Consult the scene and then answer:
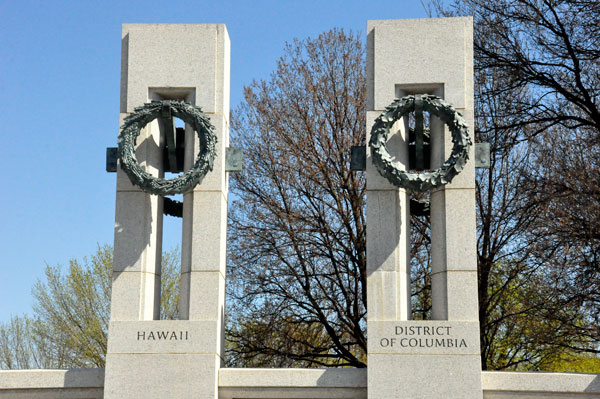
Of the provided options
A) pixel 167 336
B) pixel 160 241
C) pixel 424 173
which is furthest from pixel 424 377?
pixel 160 241

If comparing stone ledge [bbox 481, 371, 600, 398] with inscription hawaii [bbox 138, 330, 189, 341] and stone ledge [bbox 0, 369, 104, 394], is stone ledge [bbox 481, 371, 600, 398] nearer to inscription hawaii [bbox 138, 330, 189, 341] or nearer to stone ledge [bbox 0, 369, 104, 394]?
inscription hawaii [bbox 138, 330, 189, 341]

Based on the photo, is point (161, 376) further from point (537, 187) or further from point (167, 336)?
point (537, 187)

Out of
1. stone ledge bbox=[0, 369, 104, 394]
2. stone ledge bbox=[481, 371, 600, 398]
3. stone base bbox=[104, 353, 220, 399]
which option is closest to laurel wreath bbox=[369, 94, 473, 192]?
stone ledge bbox=[481, 371, 600, 398]

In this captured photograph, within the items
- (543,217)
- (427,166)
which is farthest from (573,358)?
(427,166)

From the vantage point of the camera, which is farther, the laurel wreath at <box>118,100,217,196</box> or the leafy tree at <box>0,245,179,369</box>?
the leafy tree at <box>0,245,179,369</box>

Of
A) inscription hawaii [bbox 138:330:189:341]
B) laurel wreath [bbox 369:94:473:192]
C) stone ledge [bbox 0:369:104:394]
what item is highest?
laurel wreath [bbox 369:94:473:192]

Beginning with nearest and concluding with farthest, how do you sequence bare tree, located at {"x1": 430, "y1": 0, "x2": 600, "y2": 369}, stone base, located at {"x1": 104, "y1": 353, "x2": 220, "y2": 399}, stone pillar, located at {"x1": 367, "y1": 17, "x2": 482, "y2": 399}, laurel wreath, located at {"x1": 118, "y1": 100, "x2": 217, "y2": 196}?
stone pillar, located at {"x1": 367, "y1": 17, "x2": 482, "y2": 399}
stone base, located at {"x1": 104, "y1": 353, "x2": 220, "y2": 399}
laurel wreath, located at {"x1": 118, "y1": 100, "x2": 217, "y2": 196}
bare tree, located at {"x1": 430, "y1": 0, "x2": 600, "y2": 369}

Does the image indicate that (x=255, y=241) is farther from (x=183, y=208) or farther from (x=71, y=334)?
(x=183, y=208)

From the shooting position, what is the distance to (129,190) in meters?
15.4

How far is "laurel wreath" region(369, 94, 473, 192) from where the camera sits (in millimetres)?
14617

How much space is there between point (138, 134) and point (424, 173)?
430 cm

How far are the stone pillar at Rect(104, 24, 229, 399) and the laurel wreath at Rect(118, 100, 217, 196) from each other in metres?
0.35

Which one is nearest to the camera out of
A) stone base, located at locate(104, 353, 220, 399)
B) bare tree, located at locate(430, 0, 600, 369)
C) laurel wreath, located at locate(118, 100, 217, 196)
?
stone base, located at locate(104, 353, 220, 399)

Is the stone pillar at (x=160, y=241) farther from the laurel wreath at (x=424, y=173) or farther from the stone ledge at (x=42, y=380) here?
the laurel wreath at (x=424, y=173)
